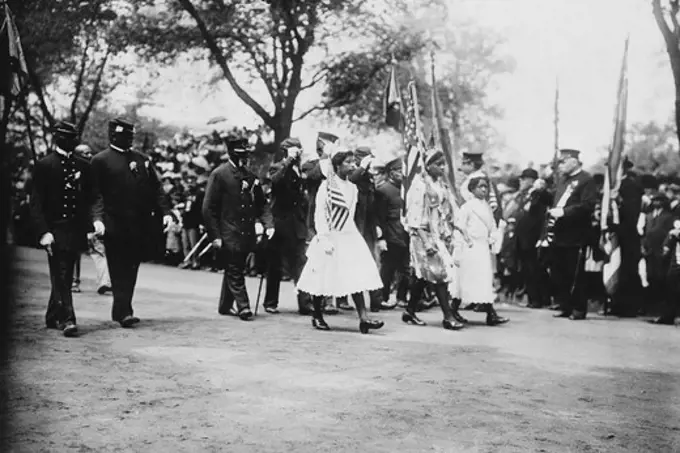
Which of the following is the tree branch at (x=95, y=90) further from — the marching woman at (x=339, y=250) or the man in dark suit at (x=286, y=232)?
the marching woman at (x=339, y=250)

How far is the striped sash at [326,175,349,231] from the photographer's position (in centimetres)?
1092

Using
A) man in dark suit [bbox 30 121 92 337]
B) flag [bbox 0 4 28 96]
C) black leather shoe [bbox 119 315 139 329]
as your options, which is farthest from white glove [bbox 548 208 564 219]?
flag [bbox 0 4 28 96]

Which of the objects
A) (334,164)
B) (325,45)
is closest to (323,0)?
(325,45)

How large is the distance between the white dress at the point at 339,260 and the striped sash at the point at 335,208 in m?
0.03

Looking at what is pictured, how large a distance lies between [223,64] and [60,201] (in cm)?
1500

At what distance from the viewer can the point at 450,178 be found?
16266mm

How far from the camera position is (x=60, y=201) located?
379 inches

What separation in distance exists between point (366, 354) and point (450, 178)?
748 cm

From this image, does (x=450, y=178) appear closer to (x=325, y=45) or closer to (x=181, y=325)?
(x=181, y=325)

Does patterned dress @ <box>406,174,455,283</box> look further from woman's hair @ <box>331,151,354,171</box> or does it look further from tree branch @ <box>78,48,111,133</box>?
tree branch @ <box>78,48,111,133</box>

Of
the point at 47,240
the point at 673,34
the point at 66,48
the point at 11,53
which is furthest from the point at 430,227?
the point at 66,48

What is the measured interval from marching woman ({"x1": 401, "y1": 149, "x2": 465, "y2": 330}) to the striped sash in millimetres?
1117

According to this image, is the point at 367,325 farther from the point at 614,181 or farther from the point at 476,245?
the point at 614,181

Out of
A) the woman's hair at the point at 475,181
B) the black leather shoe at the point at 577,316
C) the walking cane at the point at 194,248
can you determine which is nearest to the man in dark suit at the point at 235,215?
the woman's hair at the point at 475,181
